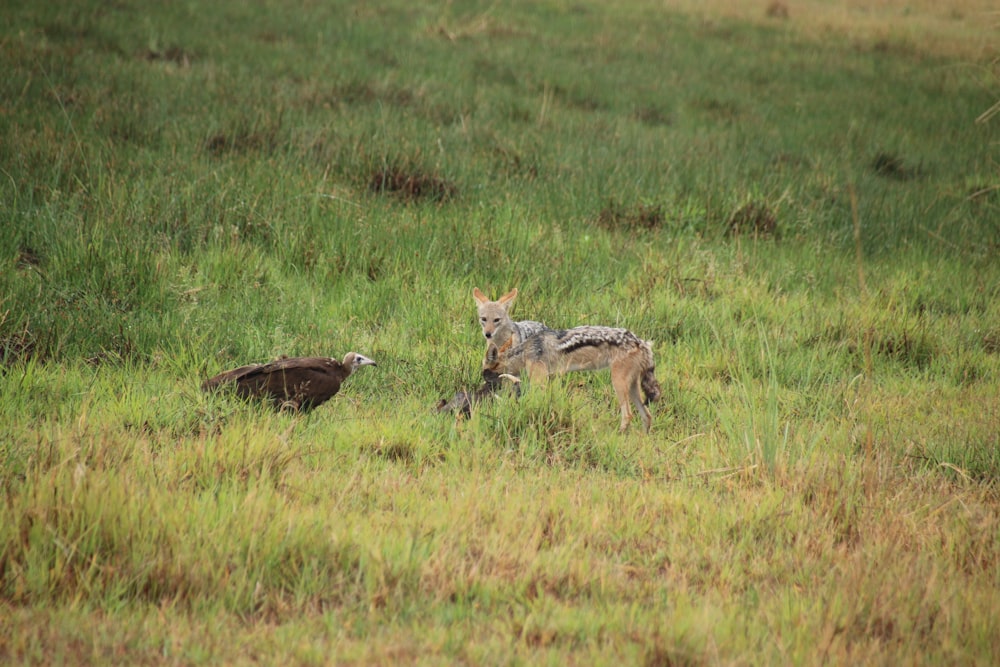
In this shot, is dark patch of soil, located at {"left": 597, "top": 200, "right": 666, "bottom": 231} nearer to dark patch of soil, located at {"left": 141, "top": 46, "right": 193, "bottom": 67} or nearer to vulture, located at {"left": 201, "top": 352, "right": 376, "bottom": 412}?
vulture, located at {"left": 201, "top": 352, "right": 376, "bottom": 412}

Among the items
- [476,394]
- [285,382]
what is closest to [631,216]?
[476,394]

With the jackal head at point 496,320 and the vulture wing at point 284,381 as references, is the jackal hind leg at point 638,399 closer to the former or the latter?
the jackal head at point 496,320

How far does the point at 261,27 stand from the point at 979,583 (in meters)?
15.4

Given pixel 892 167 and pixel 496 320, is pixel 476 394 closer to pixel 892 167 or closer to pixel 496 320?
pixel 496 320

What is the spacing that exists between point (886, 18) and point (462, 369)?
23211 millimetres

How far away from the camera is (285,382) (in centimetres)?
508

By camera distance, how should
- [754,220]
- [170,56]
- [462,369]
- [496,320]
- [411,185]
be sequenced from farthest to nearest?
[170,56] < [754,220] < [411,185] < [496,320] < [462,369]

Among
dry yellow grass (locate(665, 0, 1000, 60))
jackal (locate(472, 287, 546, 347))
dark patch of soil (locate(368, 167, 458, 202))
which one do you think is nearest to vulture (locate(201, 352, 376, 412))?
jackal (locate(472, 287, 546, 347))

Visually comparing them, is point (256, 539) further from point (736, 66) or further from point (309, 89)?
point (736, 66)

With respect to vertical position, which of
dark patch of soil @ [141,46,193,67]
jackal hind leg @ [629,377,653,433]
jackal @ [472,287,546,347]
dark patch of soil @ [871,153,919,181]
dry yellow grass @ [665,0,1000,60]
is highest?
dry yellow grass @ [665,0,1000,60]

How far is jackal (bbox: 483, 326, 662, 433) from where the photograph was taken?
5.75 metres

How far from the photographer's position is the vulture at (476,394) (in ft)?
17.5

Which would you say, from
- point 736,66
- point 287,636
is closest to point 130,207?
point 287,636

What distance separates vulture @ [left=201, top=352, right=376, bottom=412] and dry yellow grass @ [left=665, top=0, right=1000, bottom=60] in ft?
59.2
